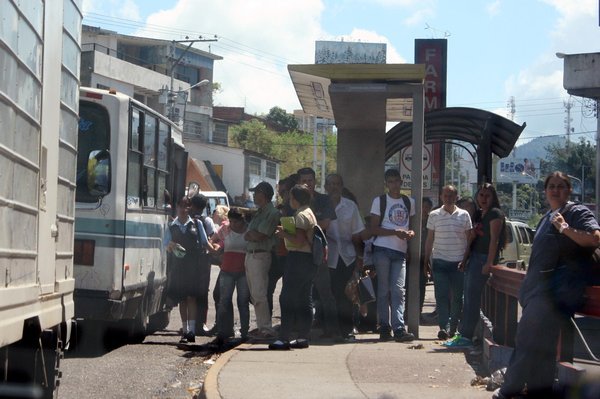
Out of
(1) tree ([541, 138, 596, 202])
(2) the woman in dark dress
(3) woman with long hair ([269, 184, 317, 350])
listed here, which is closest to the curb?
(3) woman with long hair ([269, 184, 317, 350])

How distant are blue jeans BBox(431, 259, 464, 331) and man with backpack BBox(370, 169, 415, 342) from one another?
41 cm

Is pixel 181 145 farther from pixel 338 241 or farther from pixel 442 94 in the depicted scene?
pixel 442 94

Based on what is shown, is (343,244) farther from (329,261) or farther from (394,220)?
(394,220)

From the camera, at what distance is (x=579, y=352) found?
1002cm

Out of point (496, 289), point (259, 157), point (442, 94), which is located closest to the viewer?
point (496, 289)

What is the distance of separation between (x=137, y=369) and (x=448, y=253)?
3948 millimetres

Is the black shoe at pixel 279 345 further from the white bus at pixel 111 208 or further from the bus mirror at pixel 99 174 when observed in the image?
the bus mirror at pixel 99 174

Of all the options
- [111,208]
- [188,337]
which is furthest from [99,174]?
[188,337]

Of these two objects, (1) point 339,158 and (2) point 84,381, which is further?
(1) point 339,158

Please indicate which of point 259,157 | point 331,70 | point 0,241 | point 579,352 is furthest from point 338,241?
point 259,157

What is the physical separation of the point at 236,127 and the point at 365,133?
77.1 meters

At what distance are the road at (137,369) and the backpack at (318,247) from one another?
1.58 metres

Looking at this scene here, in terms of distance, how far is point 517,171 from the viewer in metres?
97.1

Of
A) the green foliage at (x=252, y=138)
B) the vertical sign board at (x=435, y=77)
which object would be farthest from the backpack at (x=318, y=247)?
the green foliage at (x=252, y=138)
